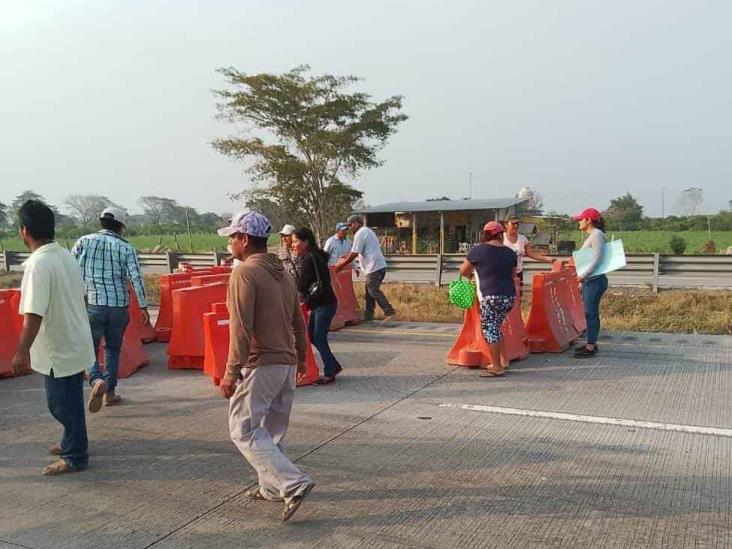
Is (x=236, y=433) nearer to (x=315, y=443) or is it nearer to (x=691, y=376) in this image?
(x=315, y=443)

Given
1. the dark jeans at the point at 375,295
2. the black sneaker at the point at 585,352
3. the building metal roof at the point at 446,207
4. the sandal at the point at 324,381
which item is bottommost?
the sandal at the point at 324,381

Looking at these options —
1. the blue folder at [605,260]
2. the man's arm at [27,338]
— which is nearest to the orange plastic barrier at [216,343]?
the man's arm at [27,338]

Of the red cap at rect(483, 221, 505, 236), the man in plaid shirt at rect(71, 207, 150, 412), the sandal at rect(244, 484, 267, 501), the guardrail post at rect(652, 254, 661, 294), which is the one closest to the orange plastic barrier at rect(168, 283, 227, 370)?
the man in plaid shirt at rect(71, 207, 150, 412)

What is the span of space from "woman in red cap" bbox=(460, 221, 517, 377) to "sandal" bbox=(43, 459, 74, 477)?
14.1 ft

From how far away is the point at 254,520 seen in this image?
371 cm

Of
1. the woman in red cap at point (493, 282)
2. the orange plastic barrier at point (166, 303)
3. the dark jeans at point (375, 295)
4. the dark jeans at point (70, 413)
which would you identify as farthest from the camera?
the dark jeans at point (375, 295)

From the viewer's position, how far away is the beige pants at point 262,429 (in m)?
3.60

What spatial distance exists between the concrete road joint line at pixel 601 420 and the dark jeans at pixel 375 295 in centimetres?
468

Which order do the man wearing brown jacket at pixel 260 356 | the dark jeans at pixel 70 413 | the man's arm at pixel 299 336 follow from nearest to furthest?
the man wearing brown jacket at pixel 260 356
the man's arm at pixel 299 336
the dark jeans at pixel 70 413

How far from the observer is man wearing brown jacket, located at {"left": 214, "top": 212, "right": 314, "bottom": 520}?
3.56 m

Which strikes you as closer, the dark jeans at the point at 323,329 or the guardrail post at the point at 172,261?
the dark jeans at the point at 323,329

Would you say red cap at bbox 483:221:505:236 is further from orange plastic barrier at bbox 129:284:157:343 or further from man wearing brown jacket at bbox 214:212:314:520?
orange plastic barrier at bbox 129:284:157:343

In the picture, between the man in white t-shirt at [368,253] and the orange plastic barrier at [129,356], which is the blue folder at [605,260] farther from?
the orange plastic barrier at [129,356]

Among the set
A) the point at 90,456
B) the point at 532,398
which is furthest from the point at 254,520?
the point at 532,398
